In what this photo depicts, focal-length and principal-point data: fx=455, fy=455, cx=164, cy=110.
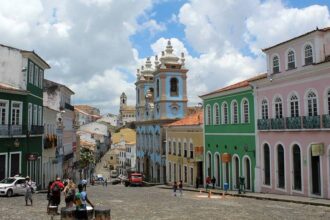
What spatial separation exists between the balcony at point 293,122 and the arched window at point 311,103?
764 mm

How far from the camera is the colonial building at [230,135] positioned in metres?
28.8

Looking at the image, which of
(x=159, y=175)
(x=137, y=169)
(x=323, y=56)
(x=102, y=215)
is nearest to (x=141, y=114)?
(x=137, y=169)

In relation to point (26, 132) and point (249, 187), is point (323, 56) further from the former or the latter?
point (26, 132)

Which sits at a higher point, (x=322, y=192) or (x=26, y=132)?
(x=26, y=132)

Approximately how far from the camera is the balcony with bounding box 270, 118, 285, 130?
24906 mm

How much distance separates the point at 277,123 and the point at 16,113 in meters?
16.1

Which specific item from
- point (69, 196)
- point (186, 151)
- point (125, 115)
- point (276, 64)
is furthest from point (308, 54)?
point (125, 115)

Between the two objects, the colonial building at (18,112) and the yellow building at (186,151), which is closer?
the colonial building at (18,112)

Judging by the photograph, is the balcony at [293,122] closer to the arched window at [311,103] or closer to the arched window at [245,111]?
the arched window at [311,103]

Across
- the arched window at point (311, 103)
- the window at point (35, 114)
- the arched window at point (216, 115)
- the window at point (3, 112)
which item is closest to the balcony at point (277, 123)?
the arched window at point (311, 103)

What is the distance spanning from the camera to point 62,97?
46531mm

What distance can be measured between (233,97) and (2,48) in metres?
15.6

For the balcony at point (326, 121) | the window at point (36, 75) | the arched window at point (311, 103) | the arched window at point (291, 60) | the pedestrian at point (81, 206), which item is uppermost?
the window at point (36, 75)

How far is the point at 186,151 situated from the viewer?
137 ft
